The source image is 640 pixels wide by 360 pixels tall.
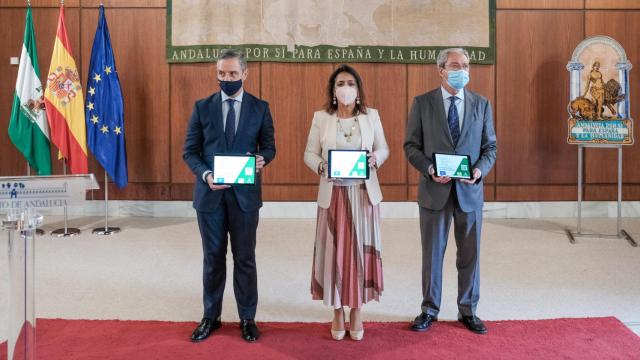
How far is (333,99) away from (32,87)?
474 cm

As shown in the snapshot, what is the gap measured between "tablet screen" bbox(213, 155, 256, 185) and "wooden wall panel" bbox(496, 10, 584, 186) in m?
5.17

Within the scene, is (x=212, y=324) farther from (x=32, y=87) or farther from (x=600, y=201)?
(x=600, y=201)

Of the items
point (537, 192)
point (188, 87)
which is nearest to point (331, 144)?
point (188, 87)

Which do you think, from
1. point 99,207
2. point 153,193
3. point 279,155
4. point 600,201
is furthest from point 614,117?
point 99,207

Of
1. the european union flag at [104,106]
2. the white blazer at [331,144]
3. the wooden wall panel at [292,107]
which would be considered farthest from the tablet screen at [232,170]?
the wooden wall panel at [292,107]

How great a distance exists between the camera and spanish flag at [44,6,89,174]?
20.3 ft

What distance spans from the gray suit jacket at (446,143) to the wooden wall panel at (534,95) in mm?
A: 4173

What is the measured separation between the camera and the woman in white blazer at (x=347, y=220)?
119 inches

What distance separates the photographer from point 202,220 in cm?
308

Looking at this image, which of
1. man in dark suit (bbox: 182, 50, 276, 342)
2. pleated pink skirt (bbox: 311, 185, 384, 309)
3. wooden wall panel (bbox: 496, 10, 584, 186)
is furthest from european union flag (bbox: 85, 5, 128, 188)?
wooden wall panel (bbox: 496, 10, 584, 186)

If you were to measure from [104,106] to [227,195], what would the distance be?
13.3ft

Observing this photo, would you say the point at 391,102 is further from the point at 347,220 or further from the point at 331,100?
the point at 347,220

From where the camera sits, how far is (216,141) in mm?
3041

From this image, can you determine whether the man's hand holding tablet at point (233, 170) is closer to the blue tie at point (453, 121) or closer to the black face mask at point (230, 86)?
the black face mask at point (230, 86)
